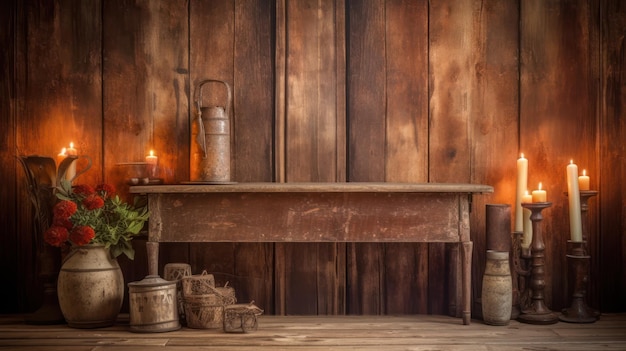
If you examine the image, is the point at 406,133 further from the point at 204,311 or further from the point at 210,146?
the point at 204,311

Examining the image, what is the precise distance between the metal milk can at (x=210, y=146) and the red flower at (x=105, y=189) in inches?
16.7

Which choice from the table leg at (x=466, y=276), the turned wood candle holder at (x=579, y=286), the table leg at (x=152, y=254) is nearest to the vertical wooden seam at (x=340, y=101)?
the table leg at (x=466, y=276)

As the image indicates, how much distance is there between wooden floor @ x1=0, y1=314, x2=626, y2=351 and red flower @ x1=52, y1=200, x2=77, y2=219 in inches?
22.0

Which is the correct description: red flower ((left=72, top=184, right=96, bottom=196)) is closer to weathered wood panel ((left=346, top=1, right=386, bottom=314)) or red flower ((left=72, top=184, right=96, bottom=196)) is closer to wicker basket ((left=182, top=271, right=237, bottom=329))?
wicker basket ((left=182, top=271, right=237, bottom=329))

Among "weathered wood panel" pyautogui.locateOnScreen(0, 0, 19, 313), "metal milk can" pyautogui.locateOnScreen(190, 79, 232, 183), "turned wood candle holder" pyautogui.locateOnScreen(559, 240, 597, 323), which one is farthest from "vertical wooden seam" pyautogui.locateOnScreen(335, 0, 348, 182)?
"weathered wood panel" pyautogui.locateOnScreen(0, 0, 19, 313)

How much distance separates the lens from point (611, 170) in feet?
11.4

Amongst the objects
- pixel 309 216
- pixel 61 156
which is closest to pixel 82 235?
pixel 61 156

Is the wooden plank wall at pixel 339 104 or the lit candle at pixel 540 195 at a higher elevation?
the wooden plank wall at pixel 339 104

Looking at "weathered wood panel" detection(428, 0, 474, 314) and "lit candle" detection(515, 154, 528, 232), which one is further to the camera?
"weathered wood panel" detection(428, 0, 474, 314)

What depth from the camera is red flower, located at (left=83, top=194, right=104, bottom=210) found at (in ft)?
9.66

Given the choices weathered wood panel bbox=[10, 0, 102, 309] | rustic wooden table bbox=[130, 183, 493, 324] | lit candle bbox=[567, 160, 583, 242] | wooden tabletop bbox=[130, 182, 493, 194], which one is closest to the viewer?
wooden tabletop bbox=[130, 182, 493, 194]

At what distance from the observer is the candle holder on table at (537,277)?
3.13m

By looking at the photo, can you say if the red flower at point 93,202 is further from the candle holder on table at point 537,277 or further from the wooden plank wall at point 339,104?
the candle holder on table at point 537,277

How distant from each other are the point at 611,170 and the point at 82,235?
2842mm
